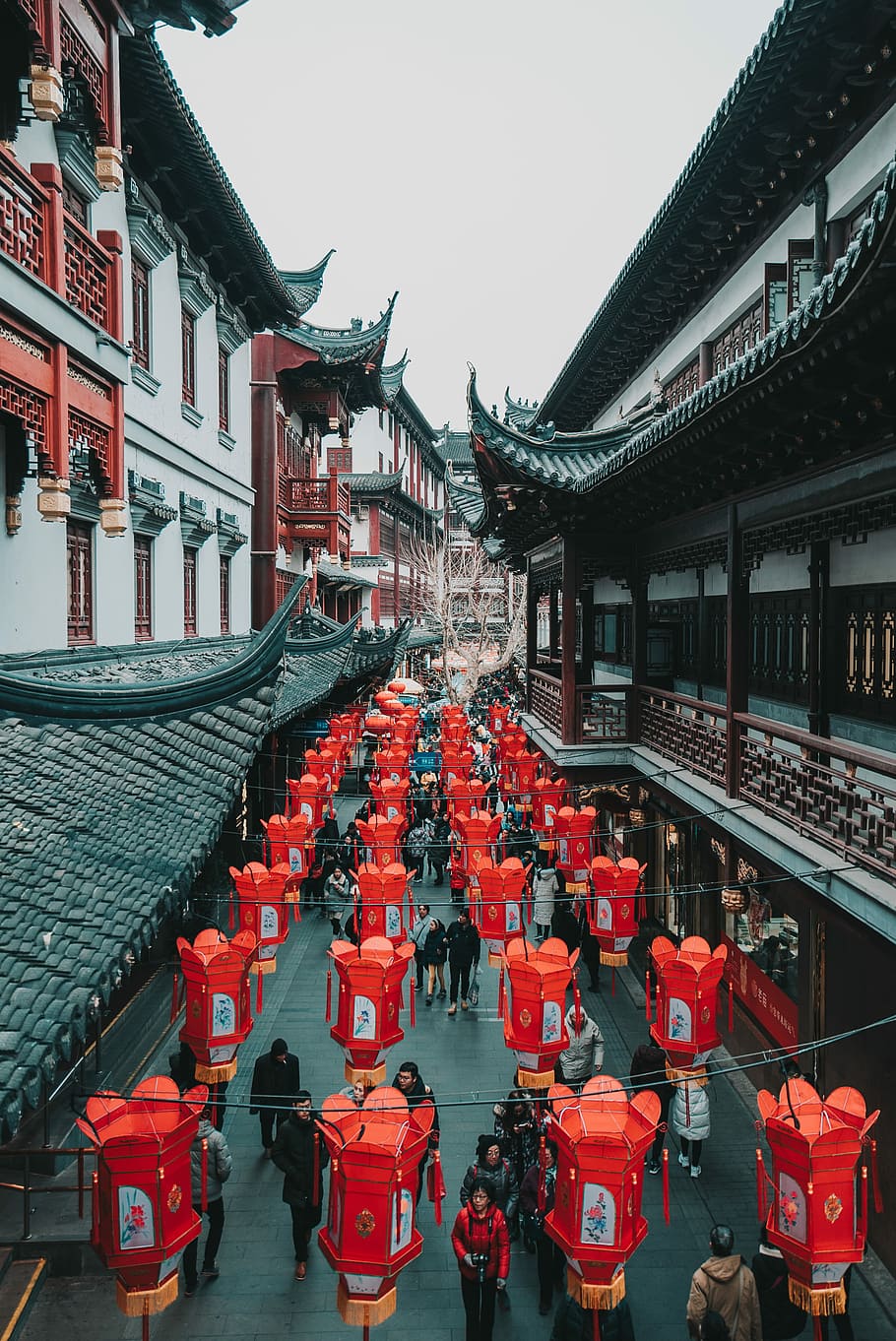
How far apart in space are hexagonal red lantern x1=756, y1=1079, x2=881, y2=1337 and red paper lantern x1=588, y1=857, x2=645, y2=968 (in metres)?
3.70

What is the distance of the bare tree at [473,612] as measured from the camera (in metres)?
36.2

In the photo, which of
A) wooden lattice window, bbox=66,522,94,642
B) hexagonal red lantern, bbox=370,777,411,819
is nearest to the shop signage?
hexagonal red lantern, bbox=370,777,411,819

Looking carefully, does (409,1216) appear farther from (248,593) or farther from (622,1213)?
(248,593)

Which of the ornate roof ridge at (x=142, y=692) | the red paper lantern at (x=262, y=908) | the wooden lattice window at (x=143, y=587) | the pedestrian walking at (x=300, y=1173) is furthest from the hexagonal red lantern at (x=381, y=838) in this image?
the wooden lattice window at (x=143, y=587)

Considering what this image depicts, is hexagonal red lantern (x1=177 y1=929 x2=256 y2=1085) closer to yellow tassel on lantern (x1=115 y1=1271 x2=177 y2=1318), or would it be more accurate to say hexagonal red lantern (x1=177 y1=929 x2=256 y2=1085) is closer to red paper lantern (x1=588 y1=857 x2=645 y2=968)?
yellow tassel on lantern (x1=115 y1=1271 x2=177 y2=1318)

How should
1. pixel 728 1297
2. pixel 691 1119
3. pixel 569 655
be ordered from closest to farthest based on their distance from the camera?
pixel 728 1297, pixel 691 1119, pixel 569 655

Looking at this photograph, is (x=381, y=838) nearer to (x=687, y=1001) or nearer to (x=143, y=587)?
(x=687, y=1001)

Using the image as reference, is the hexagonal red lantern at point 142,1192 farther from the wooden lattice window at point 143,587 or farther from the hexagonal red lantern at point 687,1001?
the wooden lattice window at point 143,587

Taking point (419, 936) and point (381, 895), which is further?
point (419, 936)

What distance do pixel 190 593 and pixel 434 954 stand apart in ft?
28.2

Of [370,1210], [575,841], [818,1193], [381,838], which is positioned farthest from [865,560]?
[370,1210]

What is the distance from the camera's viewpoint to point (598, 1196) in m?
5.43

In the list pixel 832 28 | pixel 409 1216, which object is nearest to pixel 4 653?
pixel 409 1216

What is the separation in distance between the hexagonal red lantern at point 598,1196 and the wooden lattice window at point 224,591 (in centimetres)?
1592
